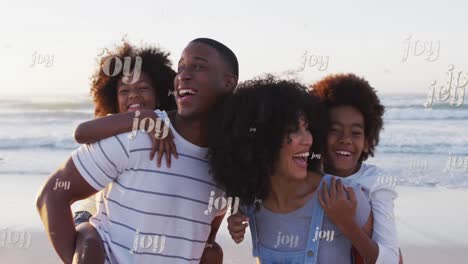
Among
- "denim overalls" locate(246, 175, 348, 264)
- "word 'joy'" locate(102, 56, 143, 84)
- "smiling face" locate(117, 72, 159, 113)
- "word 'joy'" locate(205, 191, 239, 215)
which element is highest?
"word 'joy'" locate(102, 56, 143, 84)

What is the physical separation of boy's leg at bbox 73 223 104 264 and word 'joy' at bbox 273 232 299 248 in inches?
32.4

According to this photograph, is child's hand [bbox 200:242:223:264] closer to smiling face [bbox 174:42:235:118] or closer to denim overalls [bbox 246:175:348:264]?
denim overalls [bbox 246:175:348:264]

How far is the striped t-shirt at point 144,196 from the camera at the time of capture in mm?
3020

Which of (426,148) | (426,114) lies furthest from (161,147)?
(426,114)

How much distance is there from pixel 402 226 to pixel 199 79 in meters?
4.86

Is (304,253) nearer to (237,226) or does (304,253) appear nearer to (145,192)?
(237,226)

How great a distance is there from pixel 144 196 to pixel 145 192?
19mm

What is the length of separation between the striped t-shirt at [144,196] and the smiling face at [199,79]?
17 cm

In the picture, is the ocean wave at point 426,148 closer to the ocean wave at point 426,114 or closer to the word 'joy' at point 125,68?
the ocean wave at point 426,114

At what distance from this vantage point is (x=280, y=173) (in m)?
3.16

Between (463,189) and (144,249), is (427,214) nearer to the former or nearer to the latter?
(463,189)

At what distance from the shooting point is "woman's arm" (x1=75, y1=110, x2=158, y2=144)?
307 cm

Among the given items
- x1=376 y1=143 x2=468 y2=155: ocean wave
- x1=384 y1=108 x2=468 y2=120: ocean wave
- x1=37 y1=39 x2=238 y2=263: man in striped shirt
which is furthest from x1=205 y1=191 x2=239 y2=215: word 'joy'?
x1=384 y1=108 x2=468 y2=120: ocean wave

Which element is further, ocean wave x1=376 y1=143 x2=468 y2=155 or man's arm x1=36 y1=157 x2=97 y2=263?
ocean wave x1=376 y1=143 x2=468 y2=155
